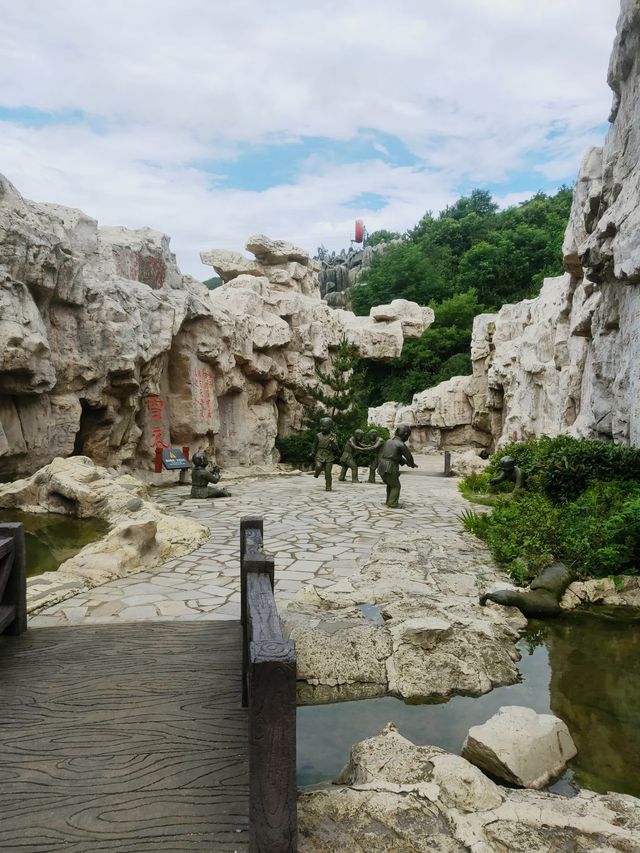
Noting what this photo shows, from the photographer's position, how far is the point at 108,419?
13.9 m

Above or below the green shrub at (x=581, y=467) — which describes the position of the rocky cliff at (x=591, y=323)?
above

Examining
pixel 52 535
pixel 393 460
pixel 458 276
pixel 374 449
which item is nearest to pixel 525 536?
pixel 393 460

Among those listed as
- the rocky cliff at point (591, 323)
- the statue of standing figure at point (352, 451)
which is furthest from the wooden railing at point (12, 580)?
the statue of standing figure at point (352, 451)

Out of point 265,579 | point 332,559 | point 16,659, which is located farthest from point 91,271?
point 265,579

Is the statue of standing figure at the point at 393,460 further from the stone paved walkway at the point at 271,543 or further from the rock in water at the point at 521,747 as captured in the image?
the rock in water at the point at 521,747

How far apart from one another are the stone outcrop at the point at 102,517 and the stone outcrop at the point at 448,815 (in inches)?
147

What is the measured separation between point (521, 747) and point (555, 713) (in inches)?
39.0

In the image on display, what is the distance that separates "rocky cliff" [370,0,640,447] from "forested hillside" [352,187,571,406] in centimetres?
788

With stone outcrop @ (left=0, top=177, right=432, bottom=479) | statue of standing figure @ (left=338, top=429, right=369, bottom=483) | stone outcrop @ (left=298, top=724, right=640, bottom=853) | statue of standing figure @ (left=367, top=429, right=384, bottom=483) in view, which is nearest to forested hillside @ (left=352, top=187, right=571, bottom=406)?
stone outcrop @ (left=0, top=177, right=432, bottom=479)

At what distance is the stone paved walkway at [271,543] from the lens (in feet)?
18.6

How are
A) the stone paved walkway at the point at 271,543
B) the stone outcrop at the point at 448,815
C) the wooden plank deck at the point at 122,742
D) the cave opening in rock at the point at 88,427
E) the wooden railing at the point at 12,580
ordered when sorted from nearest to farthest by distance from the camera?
1. the wooden plank deck at the point at 122,742
2. the stone outcrop at the point at 448,815
3. the wooden railing at the point at 12,580
4. the stone paved walkway at the point at 271,543
5. the cave opening in rock at the point at 88,427

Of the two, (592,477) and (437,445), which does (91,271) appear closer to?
(592,477)

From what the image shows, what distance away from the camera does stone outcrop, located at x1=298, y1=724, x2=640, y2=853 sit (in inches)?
109

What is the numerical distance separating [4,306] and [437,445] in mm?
21996
